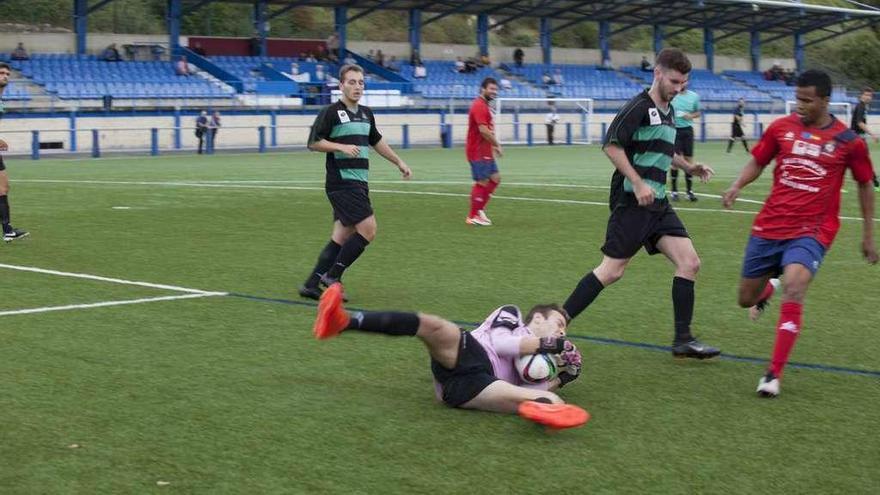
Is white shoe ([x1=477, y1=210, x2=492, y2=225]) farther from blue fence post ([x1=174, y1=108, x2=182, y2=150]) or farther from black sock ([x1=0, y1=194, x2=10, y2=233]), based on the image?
blue fence post ([x1=174, y1=108, x2=182, y2=150])

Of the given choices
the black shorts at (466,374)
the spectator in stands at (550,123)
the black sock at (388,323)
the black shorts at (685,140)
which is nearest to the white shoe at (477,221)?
the black shorts at (685,140)

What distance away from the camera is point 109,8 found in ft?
191

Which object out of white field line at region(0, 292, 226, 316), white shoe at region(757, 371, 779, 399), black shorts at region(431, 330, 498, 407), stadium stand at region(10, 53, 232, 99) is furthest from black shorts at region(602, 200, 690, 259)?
stadium stand at region(10, 53, 232, 99)

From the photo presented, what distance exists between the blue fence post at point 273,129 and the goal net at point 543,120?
8351 mm

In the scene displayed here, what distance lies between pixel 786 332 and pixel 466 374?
72.0 inches

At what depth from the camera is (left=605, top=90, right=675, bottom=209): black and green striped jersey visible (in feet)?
24.3

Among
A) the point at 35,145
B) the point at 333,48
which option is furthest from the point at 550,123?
the point at 35,145

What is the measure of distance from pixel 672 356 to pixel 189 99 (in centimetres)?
3871

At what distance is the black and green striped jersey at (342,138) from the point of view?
967 centimetres

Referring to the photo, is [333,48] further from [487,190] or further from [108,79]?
[487,190]

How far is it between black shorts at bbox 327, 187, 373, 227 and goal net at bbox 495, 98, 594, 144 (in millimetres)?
36468

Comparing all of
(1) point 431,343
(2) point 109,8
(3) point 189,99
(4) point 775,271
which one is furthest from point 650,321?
(2) point 109,8

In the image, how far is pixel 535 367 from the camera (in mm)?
6148

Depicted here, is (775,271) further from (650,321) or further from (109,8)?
(109,8)
